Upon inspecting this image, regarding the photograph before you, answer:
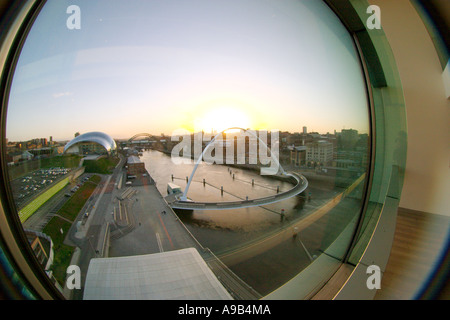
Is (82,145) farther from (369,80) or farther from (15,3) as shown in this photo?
(369,80)

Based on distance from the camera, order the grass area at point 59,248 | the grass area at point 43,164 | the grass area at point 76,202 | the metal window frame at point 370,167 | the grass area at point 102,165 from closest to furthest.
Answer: the metal window frame at point 370,167
the grass area at point 43,164
the grass area at point 59,248
the grass area at point 76,202
the grass area at point 102,165

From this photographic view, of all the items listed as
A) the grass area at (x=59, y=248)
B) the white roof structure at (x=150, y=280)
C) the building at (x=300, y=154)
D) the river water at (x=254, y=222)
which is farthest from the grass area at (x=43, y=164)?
the building at (x=300, y=154)

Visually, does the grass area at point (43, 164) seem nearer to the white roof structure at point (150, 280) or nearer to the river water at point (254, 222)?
the white roof structure at point (150, 280)

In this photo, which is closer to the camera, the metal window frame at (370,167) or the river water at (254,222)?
the metal window frame at (370,167)

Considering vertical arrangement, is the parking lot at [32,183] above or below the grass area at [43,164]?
below

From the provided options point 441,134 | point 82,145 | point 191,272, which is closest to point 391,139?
point 441,134

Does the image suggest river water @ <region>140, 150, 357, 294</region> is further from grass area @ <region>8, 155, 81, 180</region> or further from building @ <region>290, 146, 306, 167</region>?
grass area @ <region>8, 155, 81, 180</region>
